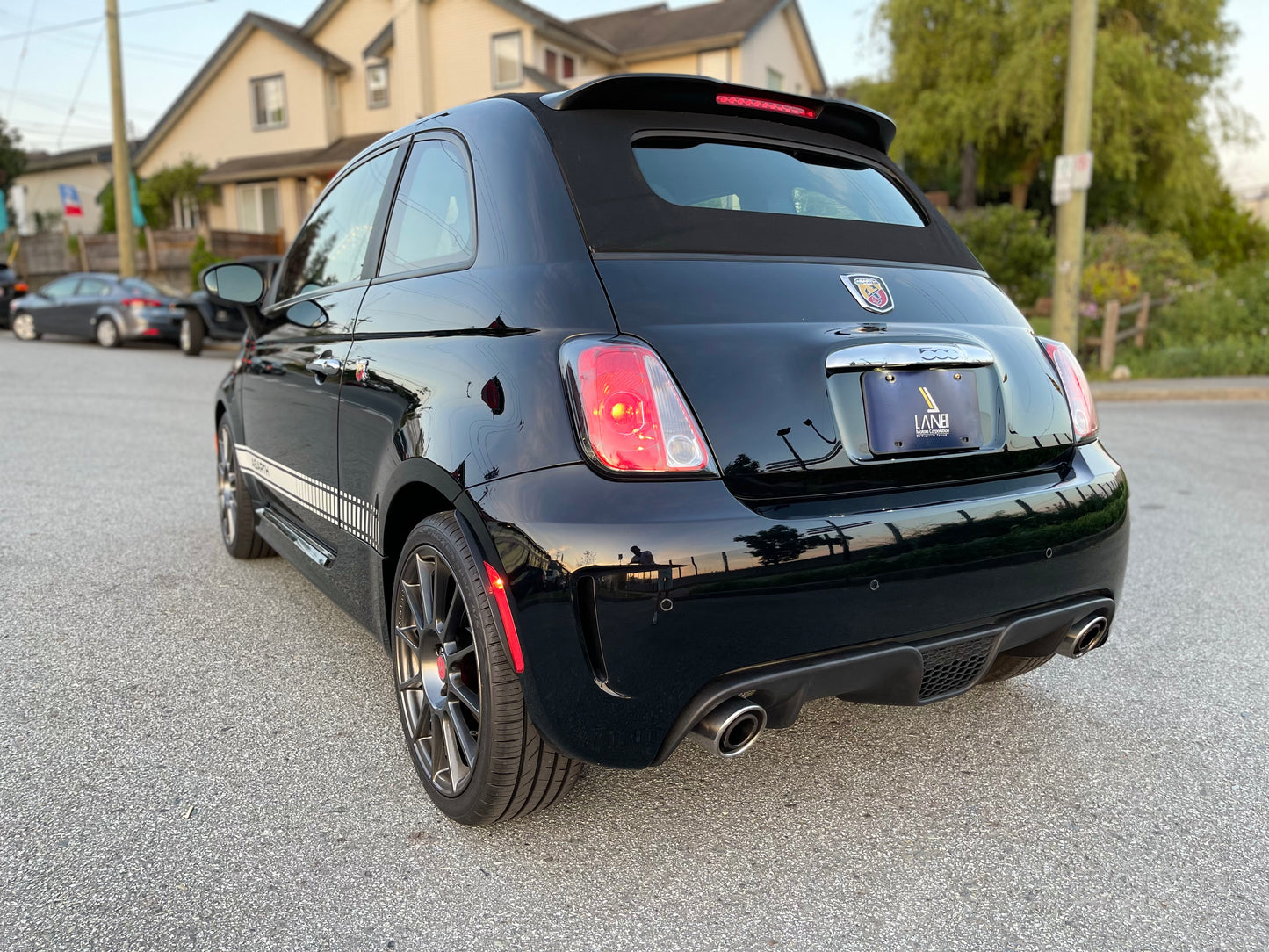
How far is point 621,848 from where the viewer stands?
Answer: 7.87 ft

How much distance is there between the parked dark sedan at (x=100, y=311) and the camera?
1748 centimetres

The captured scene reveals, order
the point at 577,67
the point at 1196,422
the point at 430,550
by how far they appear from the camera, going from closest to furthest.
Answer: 1. the point at 430,550
2. the point at 1196,422
3. the point at 577,67

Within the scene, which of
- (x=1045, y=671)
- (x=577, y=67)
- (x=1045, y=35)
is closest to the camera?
(x=1045, y=671)

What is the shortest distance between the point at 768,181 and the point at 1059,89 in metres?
24.7

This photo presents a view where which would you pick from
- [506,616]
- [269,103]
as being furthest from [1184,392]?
[269,103]

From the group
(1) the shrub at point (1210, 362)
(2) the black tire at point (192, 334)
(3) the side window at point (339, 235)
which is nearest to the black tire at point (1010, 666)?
(3) the side window at point (339, 235)

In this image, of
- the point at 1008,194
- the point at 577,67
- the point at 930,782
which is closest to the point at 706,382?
the point at 930,782

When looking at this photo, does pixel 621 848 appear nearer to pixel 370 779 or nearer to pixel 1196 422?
pixel 370 779

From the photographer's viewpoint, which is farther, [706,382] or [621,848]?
[621,848]

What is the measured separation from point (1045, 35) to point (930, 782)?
25.0 m

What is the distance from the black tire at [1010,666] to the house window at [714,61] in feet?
86.1

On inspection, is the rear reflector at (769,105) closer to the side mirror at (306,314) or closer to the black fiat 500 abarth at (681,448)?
the black fiat 500 abarth at (681,448)

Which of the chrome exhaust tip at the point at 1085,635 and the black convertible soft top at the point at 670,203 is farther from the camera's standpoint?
the chrome exhaust tip at the point at 1085,635

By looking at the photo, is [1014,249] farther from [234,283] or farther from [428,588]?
[428,588]
